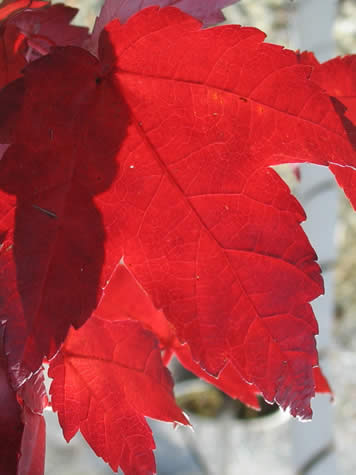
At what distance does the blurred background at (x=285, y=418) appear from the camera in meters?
0.82

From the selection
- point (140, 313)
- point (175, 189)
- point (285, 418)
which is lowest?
point (285, 418)

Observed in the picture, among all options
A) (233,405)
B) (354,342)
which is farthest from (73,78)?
(354,342)

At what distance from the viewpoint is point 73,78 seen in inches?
9.9

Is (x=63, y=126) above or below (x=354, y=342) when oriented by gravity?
above

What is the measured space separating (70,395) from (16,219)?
0.31 ft

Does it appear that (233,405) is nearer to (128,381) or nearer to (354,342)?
(128,381)

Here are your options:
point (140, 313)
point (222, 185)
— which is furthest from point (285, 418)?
point (222, 185)

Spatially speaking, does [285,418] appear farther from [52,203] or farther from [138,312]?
[52,203]

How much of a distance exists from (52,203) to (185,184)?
0.06m

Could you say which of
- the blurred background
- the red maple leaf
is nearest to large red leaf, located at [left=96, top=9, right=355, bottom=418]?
the red maple leaf

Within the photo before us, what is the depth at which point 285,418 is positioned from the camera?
95 centimetres

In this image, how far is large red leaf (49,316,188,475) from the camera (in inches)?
Answer: 10.8

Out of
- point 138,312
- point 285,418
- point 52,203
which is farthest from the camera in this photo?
point 285,418

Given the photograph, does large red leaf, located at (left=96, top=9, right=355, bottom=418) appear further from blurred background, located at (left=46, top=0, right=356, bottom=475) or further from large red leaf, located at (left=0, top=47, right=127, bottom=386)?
blurred background, located at (left=46, top=0, right=356, bottom=475)
